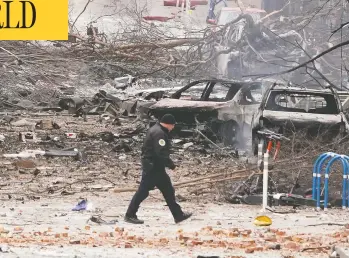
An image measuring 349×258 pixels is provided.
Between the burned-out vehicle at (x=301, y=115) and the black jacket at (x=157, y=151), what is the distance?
4941mm

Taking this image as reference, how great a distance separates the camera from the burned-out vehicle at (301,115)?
52.3 feet

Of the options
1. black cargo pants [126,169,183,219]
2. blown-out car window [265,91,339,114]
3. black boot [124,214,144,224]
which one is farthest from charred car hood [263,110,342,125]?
black boot [124,214,144,224]

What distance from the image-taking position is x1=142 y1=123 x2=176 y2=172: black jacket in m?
11.0

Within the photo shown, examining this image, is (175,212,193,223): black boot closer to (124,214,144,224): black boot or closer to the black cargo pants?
the black cargo pants

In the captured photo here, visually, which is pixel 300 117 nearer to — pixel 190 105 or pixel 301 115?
pixel 301 115

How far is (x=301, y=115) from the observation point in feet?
53.2

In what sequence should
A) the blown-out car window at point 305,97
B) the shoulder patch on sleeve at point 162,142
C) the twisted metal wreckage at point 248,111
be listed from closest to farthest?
1. the shoulder patch on sleeve at point 162,142
2. the twisted metal wreckage at point 248,111
3. the blown-out car window at point 305,97

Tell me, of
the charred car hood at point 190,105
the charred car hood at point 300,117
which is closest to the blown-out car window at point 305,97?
Result: the charred car hood at point 300,117

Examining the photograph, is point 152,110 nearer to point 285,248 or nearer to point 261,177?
point 261,177

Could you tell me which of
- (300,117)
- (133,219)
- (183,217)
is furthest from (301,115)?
(133,219)

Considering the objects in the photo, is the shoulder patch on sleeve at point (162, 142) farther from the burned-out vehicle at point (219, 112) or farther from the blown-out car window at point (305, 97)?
the burned-out vehicle at point (219, 112)

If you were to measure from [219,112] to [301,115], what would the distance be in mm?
2227

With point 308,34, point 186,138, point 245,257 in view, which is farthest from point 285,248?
point 308,34

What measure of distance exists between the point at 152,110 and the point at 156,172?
23.7 feet
